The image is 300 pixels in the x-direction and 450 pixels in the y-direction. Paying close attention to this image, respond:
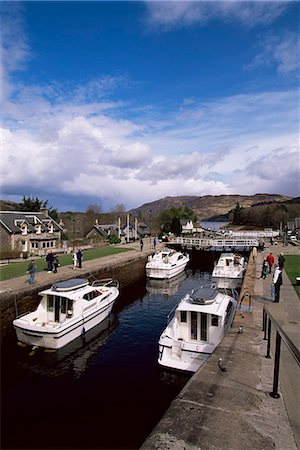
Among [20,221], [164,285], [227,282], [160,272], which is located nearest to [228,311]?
[227,282]

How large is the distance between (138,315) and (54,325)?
7.27 metres

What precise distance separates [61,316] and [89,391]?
4.73m

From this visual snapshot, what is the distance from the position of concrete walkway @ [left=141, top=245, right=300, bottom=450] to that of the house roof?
36.2 metres

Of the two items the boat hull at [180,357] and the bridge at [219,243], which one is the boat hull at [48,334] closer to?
the boat hull at [180,357]

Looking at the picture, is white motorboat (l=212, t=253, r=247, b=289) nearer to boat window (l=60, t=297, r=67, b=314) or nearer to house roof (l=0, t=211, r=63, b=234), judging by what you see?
boat window (l=60, t=297, r=67, b=314)

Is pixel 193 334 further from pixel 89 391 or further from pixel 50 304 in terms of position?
pixel 50 304

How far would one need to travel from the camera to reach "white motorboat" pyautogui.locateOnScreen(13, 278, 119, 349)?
1368 cm

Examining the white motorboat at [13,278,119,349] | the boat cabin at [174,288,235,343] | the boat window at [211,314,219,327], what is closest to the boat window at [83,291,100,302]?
the white motorboat at [13,278,119,349]

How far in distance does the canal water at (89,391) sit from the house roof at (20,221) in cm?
2675

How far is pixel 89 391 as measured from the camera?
11.2 metres

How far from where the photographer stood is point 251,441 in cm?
476

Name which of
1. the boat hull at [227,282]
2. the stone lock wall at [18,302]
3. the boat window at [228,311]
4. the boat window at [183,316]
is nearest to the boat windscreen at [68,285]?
the stone lock wall at [18,302]

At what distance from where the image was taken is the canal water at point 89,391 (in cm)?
893

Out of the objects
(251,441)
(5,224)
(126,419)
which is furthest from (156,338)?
(5,224)
